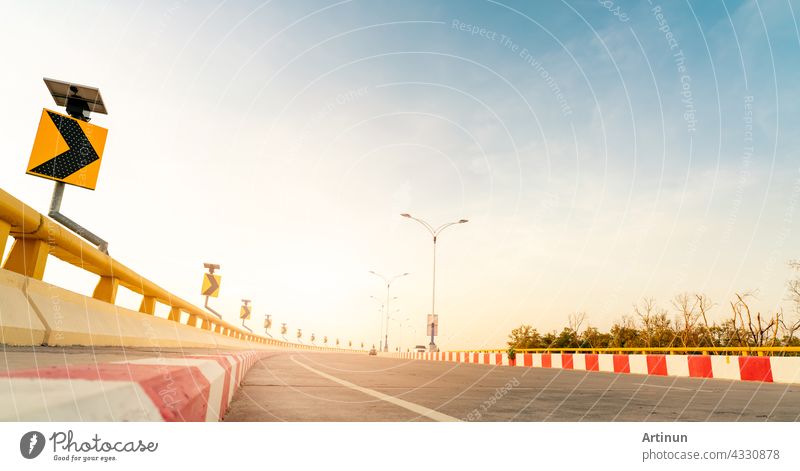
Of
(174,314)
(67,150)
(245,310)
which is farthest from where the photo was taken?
(245,310)

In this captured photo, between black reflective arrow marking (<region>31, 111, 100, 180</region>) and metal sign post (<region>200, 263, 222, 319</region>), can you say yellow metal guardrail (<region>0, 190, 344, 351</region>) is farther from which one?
metal sign post (<region>200, 263, 222, 319</region>)

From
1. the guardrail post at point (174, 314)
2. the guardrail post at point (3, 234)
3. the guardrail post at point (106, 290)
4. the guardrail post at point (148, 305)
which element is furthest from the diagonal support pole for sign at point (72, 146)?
the guardrail post at point (174, 314)

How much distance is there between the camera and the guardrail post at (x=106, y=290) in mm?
6238

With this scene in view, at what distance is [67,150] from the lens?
15.7 feet

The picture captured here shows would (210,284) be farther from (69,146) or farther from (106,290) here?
(69,146)

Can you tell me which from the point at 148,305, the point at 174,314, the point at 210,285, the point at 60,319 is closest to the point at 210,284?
the point at 210,285

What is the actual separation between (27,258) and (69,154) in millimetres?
1071

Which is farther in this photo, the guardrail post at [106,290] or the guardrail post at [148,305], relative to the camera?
the guardrail post at [148,305]

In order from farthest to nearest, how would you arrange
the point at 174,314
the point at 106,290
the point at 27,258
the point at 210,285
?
the point at 210,285, the point at 174,314, the point at 106,290, the point at 27,258

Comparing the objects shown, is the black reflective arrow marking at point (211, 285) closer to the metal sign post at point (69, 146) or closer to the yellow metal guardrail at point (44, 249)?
the yellow metal guardrail at point (44, 249)

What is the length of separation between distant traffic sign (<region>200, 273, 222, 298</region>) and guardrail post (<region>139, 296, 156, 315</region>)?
10.2 m

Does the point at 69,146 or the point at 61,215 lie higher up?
the point at 69,146

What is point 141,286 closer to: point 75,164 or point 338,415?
point 75,164
